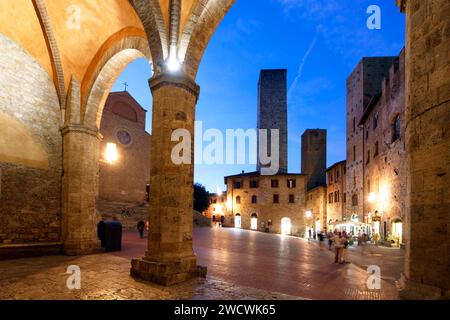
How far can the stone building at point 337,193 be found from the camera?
27016mm

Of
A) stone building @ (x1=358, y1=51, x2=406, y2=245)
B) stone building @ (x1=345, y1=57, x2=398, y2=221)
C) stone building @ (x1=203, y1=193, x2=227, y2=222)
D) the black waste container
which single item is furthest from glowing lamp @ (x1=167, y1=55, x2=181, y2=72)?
stone building @ (x1=203, y1=193, x2=227, y2=222)

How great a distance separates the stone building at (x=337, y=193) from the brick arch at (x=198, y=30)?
23.7 m

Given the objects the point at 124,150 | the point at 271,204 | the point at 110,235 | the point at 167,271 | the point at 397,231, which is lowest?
the point at 271,204

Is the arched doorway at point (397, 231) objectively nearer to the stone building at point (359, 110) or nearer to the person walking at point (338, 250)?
the stone building at point (359, 110)

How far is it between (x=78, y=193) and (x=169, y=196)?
5100 millimetres

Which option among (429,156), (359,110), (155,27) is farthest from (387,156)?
(155,27)

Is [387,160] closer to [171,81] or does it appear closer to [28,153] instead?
[171,81]

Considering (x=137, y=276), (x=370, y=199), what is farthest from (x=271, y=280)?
(x=370, y=199)

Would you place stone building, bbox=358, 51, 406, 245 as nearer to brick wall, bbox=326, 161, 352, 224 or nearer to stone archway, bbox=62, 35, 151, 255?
brick wall, bbox=326, 161, 352, 224

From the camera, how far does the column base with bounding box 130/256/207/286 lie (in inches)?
204

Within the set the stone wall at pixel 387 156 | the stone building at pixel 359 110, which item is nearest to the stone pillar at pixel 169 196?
the stone wall at pixel 387 156

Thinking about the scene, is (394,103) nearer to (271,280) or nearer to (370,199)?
(370,199)

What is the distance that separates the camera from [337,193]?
29000mm

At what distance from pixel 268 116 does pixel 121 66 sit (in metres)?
30.2
